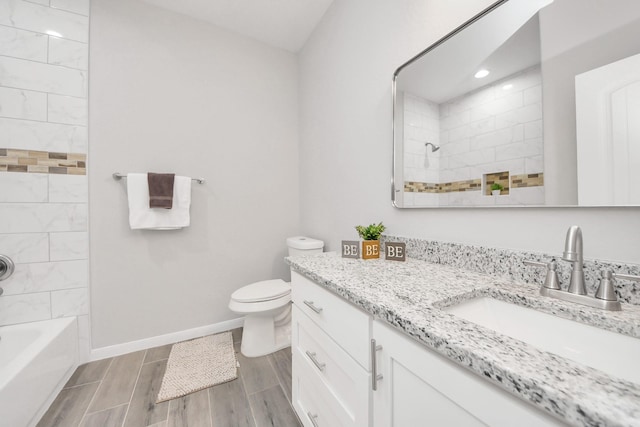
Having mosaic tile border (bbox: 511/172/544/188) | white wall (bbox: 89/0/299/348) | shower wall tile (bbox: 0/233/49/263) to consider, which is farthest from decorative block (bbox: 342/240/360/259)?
shower wall tile (bbox: 0/233/49/263)

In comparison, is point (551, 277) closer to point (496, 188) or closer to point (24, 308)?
point (496, 188)

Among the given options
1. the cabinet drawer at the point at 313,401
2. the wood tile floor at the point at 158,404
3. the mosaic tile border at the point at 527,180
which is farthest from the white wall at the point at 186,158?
the mosaic tile border at the point at 527,180

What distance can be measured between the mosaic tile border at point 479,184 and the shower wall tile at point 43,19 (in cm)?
232

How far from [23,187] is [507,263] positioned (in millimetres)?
2546

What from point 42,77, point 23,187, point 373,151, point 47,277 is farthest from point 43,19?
point 373,151

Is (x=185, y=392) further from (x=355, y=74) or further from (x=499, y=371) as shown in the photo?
(x=355, y=74)

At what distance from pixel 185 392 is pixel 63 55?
87.5 inches

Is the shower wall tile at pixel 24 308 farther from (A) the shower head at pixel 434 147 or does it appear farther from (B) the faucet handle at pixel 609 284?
(B) the faucet handle at pixel 609 284

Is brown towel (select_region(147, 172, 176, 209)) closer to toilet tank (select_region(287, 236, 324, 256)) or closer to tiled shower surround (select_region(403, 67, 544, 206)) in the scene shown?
toilet tank (select_region(287, 236, 324, 256))

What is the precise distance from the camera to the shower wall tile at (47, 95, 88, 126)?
1.51 m

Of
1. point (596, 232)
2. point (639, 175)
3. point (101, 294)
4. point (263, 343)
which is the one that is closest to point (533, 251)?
point (596, 232)

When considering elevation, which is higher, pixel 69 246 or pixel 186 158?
pixel 186 158

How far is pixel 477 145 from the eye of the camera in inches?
36.6

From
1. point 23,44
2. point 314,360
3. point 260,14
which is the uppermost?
point 260,14
